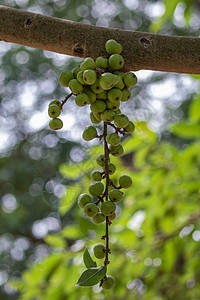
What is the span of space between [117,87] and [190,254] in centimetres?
165

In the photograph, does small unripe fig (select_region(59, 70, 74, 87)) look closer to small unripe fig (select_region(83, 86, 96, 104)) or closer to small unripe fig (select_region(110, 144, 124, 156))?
small unripe fig (select_region(83, 86, 96, 104))

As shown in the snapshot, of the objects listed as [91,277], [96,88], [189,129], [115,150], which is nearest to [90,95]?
[96,88]

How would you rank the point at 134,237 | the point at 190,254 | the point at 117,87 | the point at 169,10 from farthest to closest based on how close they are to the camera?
the point at 190,254, the point at 134,237, the point at 169,10, the point at 117,87

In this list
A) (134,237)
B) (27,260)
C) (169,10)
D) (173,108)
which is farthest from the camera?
(27,260)

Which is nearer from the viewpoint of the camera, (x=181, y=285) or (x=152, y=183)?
(x=152, y=183)

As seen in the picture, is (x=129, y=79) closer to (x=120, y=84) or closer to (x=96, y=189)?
(x=120, y=84)

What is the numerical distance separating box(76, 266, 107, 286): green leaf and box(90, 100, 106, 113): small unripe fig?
11.2 inches

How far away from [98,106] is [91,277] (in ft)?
1.00

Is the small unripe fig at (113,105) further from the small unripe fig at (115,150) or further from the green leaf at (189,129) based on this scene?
the green leaf at (189,129)

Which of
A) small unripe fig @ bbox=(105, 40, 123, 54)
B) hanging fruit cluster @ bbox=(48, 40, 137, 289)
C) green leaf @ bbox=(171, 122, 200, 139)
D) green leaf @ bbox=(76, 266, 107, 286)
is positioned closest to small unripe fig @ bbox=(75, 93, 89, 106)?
hanging fruit cluster @ bbox=(48, 40, 137, 289)

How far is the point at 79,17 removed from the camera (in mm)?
6004

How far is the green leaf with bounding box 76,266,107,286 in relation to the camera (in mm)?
644

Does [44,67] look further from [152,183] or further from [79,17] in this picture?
[152,183]

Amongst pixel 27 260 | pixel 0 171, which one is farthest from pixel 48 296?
pixel 27 260
